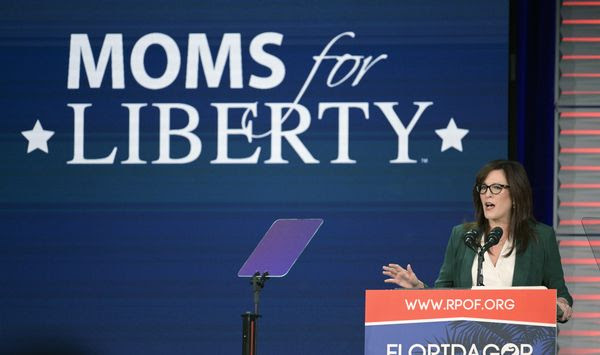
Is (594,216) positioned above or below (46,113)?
below

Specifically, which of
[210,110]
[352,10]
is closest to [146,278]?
[210,110]

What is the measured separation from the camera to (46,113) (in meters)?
6.20

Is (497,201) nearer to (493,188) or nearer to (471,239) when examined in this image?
(493,188)

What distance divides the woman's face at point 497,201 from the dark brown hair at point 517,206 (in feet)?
0.05

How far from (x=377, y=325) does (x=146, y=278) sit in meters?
2.84

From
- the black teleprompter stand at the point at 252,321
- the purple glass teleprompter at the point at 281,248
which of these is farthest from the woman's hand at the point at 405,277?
the black teleprompter stand at the point at 252,321

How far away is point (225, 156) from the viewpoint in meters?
6.12

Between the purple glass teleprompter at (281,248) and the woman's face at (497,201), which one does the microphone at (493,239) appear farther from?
the purple glass teleprompter at (281,248)

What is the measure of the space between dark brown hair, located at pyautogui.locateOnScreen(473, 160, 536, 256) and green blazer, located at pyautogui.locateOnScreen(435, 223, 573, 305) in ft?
0.14

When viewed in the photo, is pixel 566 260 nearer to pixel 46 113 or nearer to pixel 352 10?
pixel 352 10

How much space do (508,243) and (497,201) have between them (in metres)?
0.19

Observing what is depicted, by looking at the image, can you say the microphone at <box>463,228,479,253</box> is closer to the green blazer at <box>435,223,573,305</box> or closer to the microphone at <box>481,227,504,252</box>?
the microphone at <box>481,227,504,252</box>

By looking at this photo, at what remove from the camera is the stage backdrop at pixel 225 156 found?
605cm

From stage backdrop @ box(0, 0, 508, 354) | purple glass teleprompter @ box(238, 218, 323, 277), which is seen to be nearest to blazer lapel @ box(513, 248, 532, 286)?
purple glass teleprompter @ box(238, 218, 323, 277)
